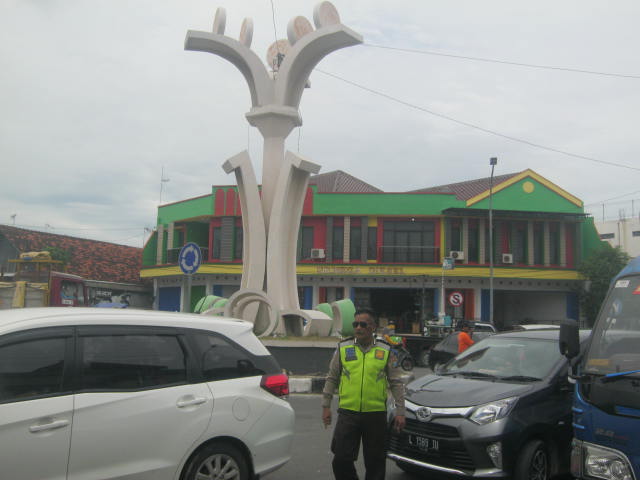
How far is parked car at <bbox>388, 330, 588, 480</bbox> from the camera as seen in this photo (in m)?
5.48

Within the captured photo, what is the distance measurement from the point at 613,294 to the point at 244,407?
334 centimetres

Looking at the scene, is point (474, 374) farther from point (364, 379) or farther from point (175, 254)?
point (175, 254)

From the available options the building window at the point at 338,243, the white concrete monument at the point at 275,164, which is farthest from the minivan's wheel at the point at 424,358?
the building window at the point at 338,243

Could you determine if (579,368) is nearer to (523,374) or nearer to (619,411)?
(619,411)

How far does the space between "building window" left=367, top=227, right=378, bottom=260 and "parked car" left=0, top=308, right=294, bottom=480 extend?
30074 millimetres

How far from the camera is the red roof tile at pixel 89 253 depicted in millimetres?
36625

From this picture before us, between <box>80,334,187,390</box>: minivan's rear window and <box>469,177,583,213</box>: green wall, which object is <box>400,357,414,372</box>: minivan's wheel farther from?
<box>469,177,583,213</box>: green wall

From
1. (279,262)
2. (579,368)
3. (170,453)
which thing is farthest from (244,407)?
(279,262)

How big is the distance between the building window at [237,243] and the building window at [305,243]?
3.57 metres

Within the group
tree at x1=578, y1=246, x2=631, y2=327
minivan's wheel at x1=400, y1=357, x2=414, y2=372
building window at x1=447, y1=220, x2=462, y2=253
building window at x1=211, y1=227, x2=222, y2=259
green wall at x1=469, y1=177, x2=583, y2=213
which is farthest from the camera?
building window at x1=211, y1=227, x2=222, y2=259

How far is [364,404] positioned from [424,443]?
110 cm

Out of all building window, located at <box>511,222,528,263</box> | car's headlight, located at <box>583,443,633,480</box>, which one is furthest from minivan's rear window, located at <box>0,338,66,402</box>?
building window, located at <box>511,222,528,263</box>

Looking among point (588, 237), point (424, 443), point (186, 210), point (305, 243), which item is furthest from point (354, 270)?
point (424, 443)

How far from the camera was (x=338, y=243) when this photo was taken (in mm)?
35812
